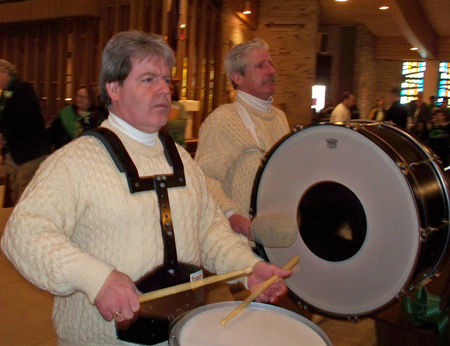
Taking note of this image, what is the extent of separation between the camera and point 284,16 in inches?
414

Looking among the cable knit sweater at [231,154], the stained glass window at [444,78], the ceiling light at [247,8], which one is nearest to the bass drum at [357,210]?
the cable knit sweater at [231,154]

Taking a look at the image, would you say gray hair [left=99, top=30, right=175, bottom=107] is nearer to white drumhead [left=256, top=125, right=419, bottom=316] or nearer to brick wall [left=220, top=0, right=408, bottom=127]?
white drumhead [left=256, top=125, right=419, bottom=316]

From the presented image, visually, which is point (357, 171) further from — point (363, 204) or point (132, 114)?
point (132, 114)

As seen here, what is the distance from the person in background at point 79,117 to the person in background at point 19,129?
1.30 ft

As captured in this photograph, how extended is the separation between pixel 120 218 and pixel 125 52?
18.7 inches

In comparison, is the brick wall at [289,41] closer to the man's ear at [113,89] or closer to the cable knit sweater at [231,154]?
the cable knit sweater at [231,154]

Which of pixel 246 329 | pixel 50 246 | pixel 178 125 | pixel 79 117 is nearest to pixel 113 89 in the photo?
pixel 50 246

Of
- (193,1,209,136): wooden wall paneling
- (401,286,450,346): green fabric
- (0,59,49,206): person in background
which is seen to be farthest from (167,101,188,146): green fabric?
(193,1,209,136): wooden wall paneling

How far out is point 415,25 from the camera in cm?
1223

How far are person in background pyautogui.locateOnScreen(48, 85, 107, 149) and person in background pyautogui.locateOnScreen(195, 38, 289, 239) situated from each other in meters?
2.74

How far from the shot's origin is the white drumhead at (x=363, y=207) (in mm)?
1679

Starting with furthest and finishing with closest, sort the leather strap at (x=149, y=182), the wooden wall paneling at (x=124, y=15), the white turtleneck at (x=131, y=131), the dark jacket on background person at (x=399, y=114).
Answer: the wooden wall paneling at (x=124, y=15) < the dark jacket on background person at (x=399, y=114) < the white turtleneck at (x=131, y=131) < the leather strap at (x=149, y=182)

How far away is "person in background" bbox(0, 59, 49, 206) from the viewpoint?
4.39 meters

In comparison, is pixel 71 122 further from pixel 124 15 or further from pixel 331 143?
pixel 124 15
